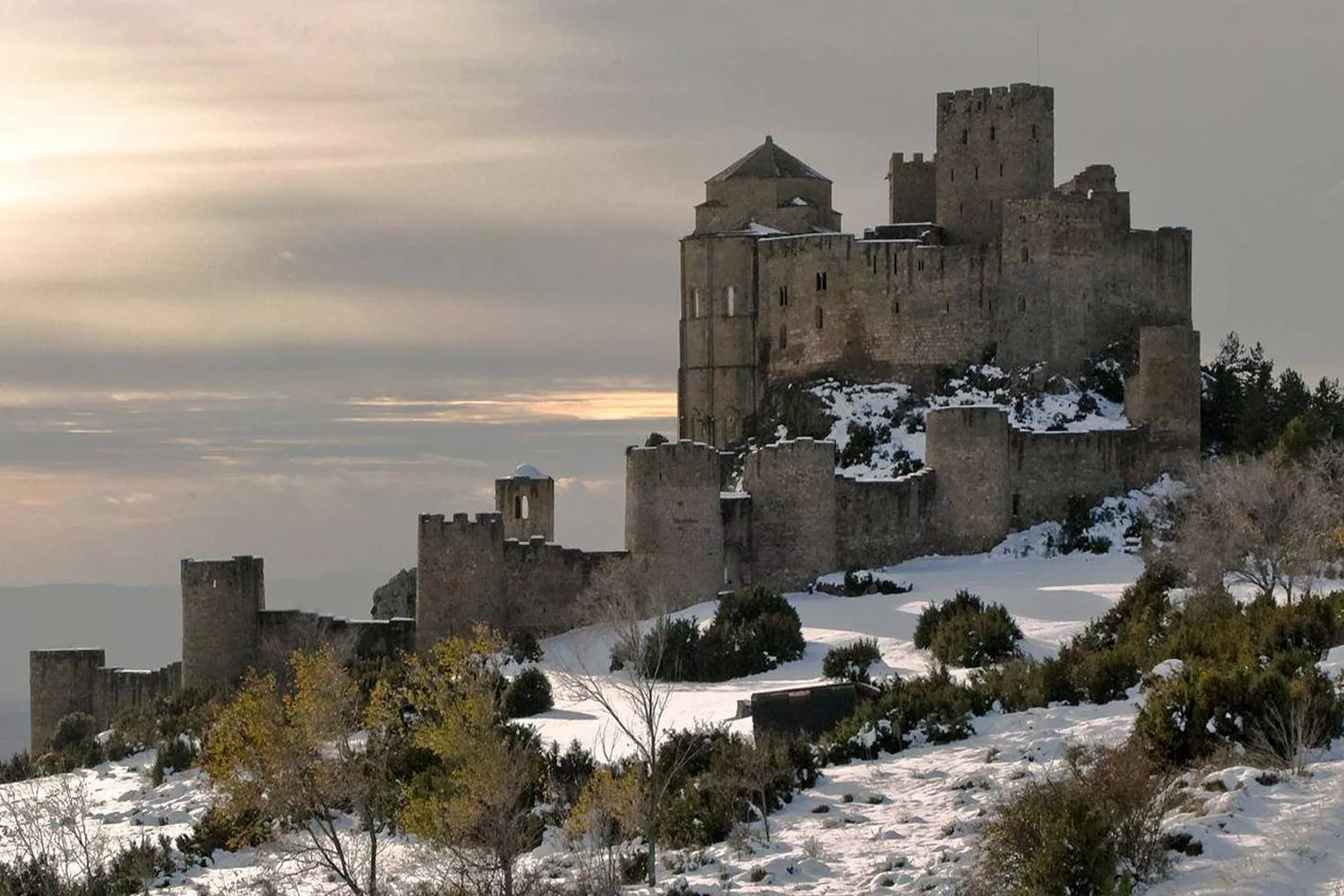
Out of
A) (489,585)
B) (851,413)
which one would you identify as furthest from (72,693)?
(851,413)

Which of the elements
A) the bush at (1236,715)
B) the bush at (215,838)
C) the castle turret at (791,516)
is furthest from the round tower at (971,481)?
the bush at (1236,715)

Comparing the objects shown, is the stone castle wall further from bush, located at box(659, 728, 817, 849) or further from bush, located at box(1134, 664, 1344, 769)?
bush, located at box(1134, 664, 1344, 769)

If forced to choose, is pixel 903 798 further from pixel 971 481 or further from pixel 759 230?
pixel 759 230

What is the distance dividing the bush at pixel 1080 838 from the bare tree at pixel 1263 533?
43.6 ft

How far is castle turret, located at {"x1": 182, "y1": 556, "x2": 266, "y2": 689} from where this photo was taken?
50.5 m

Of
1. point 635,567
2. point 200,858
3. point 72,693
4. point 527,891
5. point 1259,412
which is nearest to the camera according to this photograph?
point 527,891

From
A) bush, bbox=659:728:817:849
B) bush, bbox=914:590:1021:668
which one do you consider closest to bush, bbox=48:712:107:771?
bush, bbox=659:728:817:849

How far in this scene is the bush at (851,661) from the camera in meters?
42.0

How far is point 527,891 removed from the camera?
3034cm

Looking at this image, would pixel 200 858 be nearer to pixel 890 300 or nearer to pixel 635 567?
pixel 635 567

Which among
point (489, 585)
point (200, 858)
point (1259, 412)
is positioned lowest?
point (200, 858)

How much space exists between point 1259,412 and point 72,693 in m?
29.3

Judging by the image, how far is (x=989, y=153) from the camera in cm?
6494

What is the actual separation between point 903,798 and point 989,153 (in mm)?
35191
